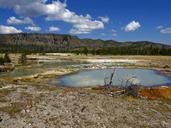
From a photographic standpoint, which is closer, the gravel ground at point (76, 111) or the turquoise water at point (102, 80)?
the gravel ground at point (76, 111)

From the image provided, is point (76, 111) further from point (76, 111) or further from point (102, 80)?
point (102, 80)

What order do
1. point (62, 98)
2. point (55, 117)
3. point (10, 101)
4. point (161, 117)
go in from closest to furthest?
point (55, 117), point (161, 117), point (10, 101), point (62, 98)

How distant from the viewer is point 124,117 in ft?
77.4

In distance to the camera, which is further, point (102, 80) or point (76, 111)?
point (102, 80)

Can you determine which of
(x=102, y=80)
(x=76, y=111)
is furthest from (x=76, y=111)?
(x=102, y=80)

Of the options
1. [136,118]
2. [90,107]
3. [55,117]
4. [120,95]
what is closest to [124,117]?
[136,118]

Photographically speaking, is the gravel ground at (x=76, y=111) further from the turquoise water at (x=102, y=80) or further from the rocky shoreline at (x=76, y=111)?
the turquoise water at (x=102, y=80)

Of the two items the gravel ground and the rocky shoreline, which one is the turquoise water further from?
the gravel ground

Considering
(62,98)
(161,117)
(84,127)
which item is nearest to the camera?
(84,127)

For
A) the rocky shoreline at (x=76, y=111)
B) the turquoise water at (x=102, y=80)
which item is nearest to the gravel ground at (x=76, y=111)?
the rocky shoreline at (x=76, y=111)

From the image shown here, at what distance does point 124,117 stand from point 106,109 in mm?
1922

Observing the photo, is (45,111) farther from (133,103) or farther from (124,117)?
(133,103)

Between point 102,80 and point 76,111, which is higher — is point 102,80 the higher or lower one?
the lower one

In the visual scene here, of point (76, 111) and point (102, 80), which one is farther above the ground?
point (76, 111)
